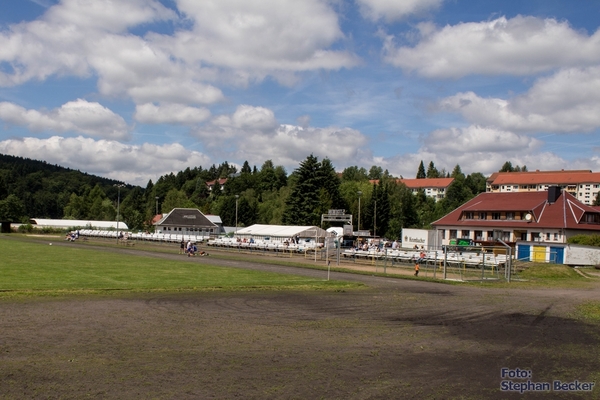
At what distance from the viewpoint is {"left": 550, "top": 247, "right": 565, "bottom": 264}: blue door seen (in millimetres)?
49188

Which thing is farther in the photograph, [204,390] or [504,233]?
[504,233]

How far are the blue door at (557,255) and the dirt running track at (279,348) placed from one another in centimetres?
2977

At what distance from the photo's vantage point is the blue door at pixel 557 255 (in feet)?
161

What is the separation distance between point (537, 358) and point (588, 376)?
158 cm

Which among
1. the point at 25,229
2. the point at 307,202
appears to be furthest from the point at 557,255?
the point at 25,229

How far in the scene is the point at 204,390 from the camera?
9883 mm

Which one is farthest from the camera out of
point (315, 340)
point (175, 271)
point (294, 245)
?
point (294, 245)

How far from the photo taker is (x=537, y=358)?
13.2 m

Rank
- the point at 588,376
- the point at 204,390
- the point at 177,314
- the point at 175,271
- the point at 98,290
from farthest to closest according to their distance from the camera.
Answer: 1. the point at 175,271
2. the point at 98,290
3. the point at 177,314
4. the point at 588,376
5. the point at 204,390

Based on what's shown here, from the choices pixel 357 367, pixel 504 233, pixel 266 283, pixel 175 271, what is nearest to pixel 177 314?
pixel 357 367

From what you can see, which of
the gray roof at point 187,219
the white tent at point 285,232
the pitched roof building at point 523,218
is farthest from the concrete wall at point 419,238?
the gray roof at point 187,219

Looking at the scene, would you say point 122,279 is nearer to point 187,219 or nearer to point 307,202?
point 307,202

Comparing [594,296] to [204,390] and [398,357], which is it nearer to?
[398,357]

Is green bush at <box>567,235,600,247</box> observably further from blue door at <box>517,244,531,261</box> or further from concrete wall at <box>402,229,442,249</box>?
concrete wall at <box>402,229,442,249</box>
